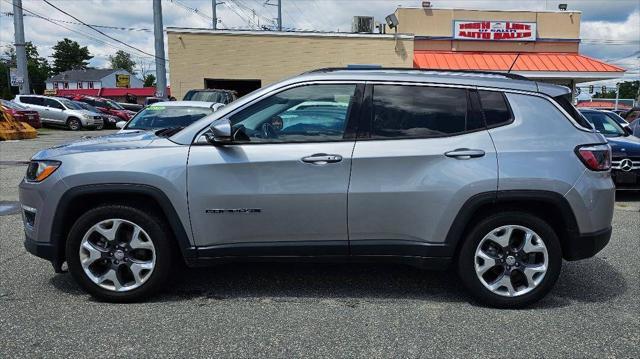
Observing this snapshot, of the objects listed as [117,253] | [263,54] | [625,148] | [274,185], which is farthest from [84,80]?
[274,185]

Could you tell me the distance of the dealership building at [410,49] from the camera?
2409cm

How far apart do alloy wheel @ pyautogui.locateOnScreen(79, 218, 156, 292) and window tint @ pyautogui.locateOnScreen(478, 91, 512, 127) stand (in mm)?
2724

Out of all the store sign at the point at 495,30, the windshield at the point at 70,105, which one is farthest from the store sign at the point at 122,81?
the store sign at the point at 495,30

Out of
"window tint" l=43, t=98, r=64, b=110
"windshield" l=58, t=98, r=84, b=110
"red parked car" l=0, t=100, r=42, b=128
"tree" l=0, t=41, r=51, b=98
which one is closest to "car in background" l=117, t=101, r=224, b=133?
"red parked car" l=0, t=100, r=42, b=128

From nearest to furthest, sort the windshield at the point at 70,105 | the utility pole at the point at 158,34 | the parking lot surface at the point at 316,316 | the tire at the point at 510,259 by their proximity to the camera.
Answer: the parking lot surface at the point at 316,316 < the tire at the point at 510,259 < the utility pole at the point at 158,34 < the windshield at the point at 70,105

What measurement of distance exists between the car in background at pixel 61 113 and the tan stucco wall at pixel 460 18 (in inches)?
643

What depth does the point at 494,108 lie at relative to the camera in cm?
405

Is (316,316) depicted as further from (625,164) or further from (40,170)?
(625,164)

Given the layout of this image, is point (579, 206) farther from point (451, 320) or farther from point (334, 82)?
point (334, 82)

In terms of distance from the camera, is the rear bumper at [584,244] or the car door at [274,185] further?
the rear bumper at [584,244]

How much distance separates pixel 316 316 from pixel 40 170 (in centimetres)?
237

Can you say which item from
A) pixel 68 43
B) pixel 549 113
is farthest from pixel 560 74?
pixel 68 43

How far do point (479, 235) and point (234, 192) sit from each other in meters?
1.85

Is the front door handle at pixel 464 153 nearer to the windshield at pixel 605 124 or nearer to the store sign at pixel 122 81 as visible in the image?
the windshield at pixel 605 124
